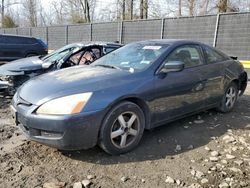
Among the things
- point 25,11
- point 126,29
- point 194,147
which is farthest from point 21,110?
point 25,11

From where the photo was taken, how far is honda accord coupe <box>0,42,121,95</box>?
6.43 m

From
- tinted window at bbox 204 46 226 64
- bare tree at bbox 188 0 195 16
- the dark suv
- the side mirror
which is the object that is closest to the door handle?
tinted window at bbox 204 46 226 64

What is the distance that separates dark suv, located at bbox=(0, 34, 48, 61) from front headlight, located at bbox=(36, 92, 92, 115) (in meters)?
9.79

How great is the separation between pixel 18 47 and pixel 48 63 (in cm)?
652

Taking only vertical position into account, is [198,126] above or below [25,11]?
below

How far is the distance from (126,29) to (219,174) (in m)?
12.7

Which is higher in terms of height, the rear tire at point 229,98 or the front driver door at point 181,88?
the front driver door at point 181,88

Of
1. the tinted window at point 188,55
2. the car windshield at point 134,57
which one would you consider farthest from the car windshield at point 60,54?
the tinted window at point 188,55

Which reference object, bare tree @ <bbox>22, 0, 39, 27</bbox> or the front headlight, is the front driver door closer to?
the front headlight

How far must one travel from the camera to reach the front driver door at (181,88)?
14.1ft

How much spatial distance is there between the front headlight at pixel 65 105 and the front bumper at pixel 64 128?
0.06 metres

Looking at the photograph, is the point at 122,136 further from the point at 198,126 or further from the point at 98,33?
the point at 98,33

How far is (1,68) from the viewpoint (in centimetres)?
677

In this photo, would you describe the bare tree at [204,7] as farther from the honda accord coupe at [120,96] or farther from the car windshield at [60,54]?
the honda accord coupe at [120,96]
